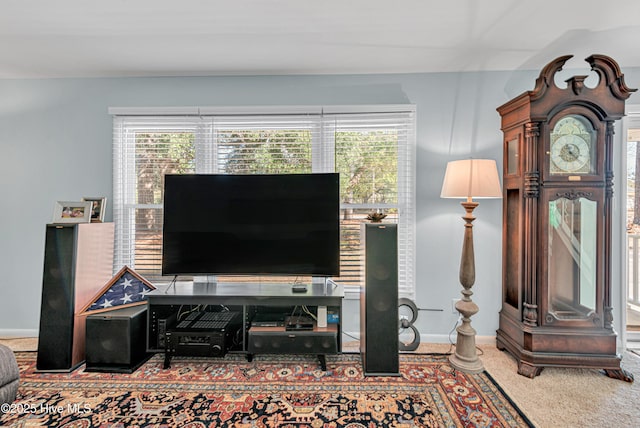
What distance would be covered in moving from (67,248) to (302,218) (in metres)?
1.72

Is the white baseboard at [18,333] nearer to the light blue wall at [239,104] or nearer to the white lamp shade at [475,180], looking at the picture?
the light blue wall at [239,104]

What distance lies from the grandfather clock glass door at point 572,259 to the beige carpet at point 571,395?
0.39 metres

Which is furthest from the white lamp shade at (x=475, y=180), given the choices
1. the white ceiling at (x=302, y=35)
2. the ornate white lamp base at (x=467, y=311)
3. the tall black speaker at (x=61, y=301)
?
the tall black speaker at (x=61, y=301)

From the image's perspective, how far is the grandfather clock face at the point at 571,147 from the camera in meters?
2.14

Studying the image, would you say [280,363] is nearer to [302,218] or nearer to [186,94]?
[302,218]

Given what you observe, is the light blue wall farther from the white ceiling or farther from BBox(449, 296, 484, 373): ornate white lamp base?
BBox(449, 296, 484, 373): ornate white lamp base

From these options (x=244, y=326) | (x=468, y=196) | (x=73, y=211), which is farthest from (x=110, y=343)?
(x=468, y=196)

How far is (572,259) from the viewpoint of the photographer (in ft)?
7.19

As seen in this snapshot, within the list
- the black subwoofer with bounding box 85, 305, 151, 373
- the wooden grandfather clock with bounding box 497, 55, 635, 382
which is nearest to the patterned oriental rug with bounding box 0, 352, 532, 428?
→ the black subwoofer with bounding box 85, 305, 151, 373

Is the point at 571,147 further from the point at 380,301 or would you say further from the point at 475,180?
the point at 380,301

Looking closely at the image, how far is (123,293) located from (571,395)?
3.24m

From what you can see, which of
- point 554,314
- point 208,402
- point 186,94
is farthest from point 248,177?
point 554,314

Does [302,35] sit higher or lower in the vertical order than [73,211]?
higher

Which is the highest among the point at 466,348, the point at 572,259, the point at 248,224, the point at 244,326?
the point at 248,224
